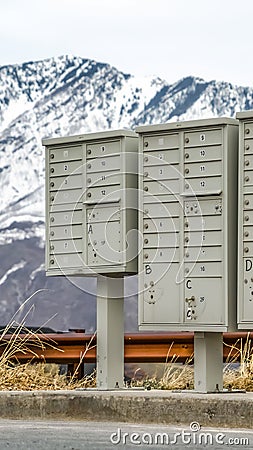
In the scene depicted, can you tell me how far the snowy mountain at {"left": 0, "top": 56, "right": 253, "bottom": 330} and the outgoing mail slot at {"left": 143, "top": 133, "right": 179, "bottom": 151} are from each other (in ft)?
442

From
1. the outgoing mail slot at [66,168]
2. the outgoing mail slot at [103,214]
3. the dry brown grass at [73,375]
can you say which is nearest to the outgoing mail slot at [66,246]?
the outgoing mail slot at [103,214]

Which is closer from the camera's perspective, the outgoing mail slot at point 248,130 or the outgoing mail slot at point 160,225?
the outgoing mail slot at point 248,130

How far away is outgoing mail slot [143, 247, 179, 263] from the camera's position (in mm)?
14906

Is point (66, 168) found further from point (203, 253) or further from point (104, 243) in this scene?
point (203, 253)

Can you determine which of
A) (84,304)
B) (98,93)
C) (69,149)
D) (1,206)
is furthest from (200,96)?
(69,149)

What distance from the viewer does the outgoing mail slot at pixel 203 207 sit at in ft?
47.8

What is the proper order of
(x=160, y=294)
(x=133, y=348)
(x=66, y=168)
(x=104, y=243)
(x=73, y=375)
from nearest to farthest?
(x=160, y=294) → (x=104, y=243) → (x=66, y=168) → (x=73, y=375) → (x=133, y=348)

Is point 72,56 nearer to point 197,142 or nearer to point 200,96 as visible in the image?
point 200,96

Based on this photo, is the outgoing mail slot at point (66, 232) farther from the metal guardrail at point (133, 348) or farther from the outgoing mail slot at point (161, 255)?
the metal guardrail at point (133, 348)

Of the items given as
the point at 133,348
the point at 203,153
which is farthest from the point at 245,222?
the point at 133,348

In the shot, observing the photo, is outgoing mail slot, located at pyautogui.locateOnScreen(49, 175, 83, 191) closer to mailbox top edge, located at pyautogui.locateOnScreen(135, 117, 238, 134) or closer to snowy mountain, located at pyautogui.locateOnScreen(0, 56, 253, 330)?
mailbox top edge, located at pyautogui.locateOnScreen(135, 117, 238, 134)

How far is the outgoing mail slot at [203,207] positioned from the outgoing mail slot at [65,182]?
1431mm

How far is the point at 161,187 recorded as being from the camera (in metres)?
15.1

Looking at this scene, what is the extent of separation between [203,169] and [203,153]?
151mm
